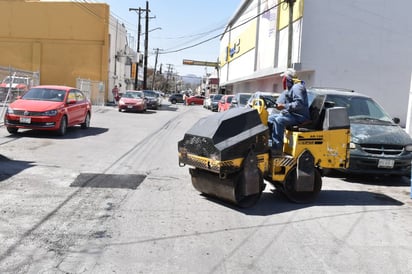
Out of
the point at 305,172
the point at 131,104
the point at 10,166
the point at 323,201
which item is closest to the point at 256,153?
the point at 305,172

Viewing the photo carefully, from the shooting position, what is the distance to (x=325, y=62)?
23.0m

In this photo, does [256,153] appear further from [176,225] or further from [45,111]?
[45,111]

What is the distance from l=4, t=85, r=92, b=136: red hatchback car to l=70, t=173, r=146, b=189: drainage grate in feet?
19.0

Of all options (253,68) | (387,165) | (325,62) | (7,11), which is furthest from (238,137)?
(7,11)

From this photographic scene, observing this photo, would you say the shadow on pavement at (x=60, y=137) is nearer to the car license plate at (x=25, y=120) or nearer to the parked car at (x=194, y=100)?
the car license plate at (x=25, y=120)

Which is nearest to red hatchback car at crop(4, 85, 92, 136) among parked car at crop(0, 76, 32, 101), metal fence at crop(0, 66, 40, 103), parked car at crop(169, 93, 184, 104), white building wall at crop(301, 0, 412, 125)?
metal fence at crop(0, 66, 40, 103)

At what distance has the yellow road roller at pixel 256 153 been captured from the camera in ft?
20.6

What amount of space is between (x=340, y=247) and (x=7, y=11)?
4002 cm

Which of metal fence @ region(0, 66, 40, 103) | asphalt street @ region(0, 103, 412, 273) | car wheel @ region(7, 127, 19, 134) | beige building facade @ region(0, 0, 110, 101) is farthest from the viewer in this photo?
beige building facade @ region(0, 0, 110, 101)

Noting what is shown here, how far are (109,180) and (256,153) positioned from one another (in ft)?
9.51

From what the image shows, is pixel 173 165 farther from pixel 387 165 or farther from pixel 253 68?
pixel 253 68

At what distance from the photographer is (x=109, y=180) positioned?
26.0 ft

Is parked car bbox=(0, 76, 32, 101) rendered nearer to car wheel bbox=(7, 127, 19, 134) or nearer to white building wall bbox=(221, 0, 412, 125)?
car wheel bbox=(7, 127, 19, 134)

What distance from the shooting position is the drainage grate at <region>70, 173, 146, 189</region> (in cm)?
752
